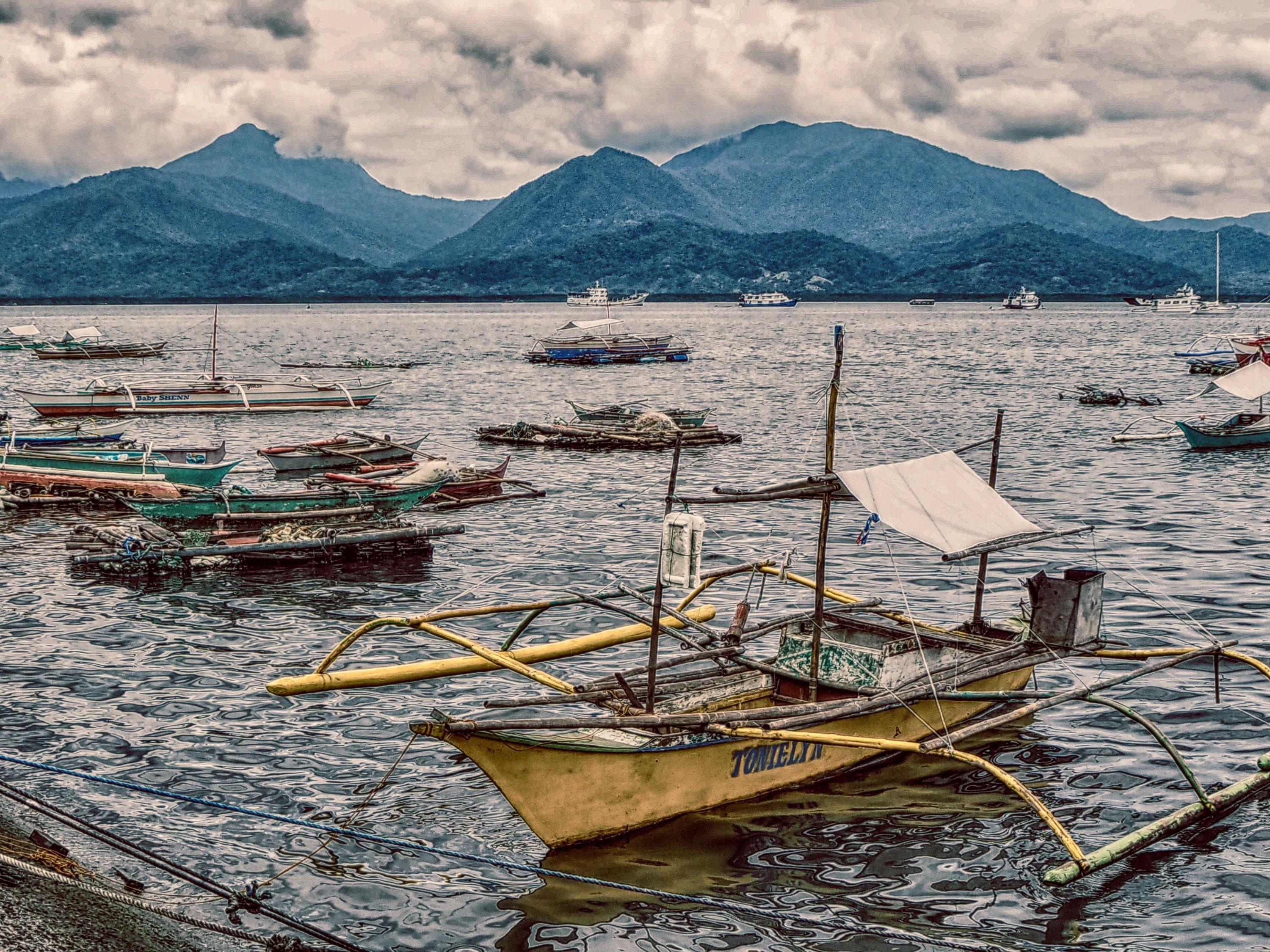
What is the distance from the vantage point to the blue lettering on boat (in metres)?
13.3

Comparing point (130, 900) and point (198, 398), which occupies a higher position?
point (198, 398)

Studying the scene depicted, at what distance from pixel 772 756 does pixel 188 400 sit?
53.9m

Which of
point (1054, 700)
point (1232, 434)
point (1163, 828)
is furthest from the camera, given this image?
point (1232, 434)

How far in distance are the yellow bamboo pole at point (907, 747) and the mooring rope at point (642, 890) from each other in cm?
166

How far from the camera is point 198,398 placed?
6100 cm

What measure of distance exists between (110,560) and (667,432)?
2543cm

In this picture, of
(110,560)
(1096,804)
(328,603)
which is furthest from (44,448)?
(1096,804)

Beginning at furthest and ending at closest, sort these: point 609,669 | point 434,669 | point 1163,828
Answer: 1. point 609,669
2. point 434,669
3. point 1163,828

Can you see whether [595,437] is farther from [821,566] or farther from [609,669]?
[821,566]

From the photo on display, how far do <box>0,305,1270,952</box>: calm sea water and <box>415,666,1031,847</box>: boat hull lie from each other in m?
0.28

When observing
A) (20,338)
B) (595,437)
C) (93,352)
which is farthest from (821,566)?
(20,338)

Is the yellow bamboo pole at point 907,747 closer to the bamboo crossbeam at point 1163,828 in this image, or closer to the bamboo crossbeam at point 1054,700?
the bamboo crossbeam at point 1163,828

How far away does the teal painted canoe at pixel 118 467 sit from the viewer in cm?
3375

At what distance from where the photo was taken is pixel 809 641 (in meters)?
15.4
